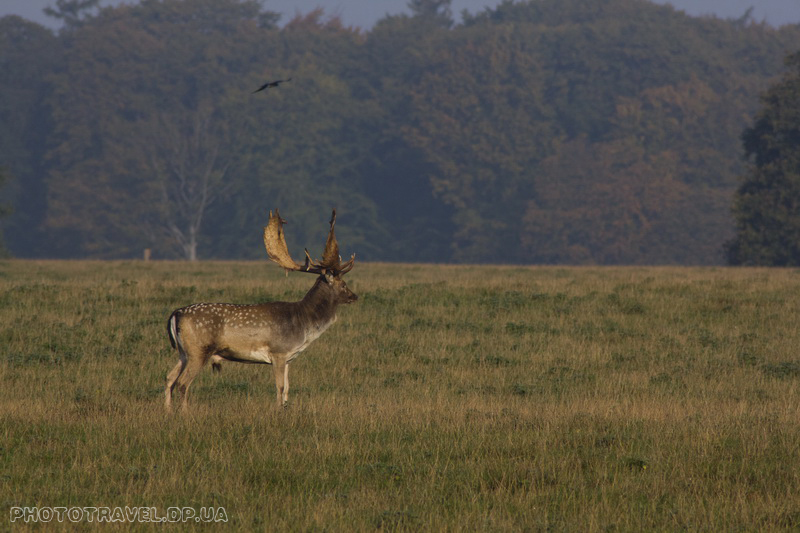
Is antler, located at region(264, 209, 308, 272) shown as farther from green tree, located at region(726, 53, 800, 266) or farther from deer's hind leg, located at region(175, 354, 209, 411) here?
green tree, located at region(726, 53, 800, 266)

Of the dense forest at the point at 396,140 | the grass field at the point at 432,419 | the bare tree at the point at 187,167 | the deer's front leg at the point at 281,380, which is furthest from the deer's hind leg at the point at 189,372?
the bare tree at the point at 187,167

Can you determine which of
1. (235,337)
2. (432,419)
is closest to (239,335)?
(235,337)

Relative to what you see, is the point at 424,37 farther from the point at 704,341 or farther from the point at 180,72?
the point at 704,341

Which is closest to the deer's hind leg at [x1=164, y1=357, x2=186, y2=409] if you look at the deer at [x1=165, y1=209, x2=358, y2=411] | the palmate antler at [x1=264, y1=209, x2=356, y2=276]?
the deer at [x1=165, y1=209, x2=358, y2=411]

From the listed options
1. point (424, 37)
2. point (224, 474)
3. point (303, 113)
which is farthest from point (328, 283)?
point (424, 37)

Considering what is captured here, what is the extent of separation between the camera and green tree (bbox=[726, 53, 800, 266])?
54281mm

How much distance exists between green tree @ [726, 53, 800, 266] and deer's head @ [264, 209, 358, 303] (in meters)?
43.6

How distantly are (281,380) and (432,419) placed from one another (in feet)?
6.93

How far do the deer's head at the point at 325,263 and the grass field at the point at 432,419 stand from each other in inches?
58.6

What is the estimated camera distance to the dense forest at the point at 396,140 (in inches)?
2921

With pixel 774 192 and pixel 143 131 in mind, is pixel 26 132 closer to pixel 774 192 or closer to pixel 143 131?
pixel 143 131

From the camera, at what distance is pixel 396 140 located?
82250mm

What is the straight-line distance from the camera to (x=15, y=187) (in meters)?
80.9

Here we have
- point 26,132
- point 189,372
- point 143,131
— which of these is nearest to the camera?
point 189,372
